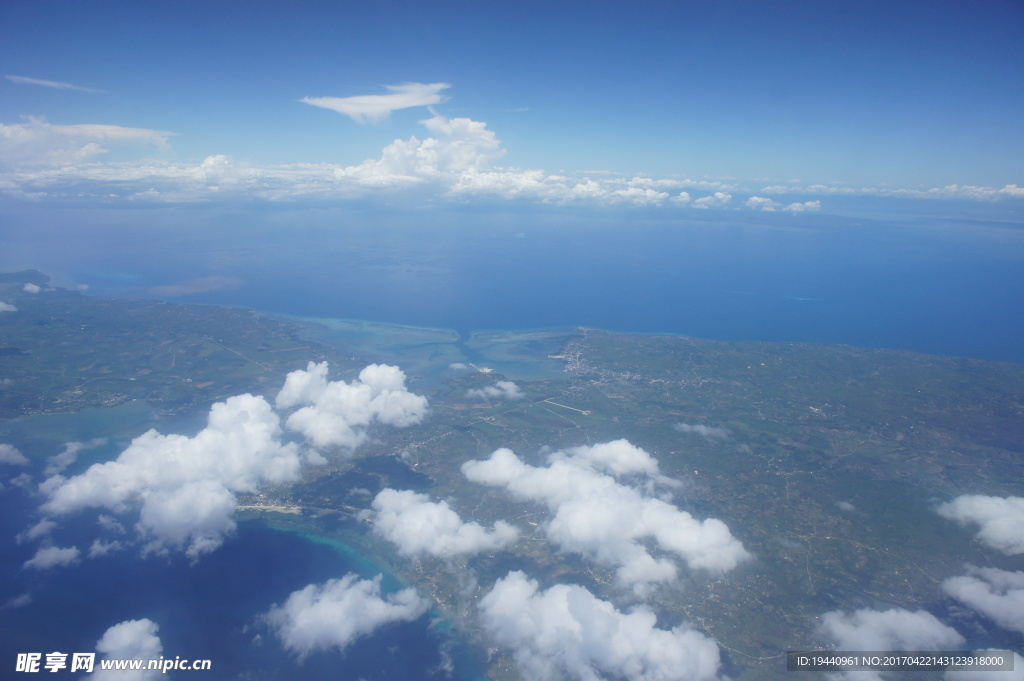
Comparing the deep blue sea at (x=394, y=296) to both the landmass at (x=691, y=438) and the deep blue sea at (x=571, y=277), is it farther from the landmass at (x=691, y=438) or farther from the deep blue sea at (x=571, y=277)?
the landmass at (x=691, y=438)

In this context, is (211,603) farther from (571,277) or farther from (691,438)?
(571,277)

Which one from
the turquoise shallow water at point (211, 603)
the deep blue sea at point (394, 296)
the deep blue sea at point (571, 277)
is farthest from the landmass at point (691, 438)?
the deep blue sea at point (571, 277)

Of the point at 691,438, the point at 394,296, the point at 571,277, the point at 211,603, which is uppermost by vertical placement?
the point at 571,277

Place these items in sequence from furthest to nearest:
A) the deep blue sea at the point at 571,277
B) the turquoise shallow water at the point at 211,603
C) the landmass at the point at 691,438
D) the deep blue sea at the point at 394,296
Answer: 1. the deep blue sea at the point at 571,277
2. the landmass at the point at 691,438
3. the deep blue sea at the point at 394,296
4. the turquoise shallow water at the point at 211,603

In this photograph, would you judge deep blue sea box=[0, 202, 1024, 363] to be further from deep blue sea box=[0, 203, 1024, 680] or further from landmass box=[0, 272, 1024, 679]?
landmass box=[0, 272, 1024, 679]

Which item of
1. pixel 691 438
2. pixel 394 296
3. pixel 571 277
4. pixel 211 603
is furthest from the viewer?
pixel 571 277

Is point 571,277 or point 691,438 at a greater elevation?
point 571,277

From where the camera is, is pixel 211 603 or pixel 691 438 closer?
pixel 211 603

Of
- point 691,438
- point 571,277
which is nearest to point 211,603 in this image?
point 691,438

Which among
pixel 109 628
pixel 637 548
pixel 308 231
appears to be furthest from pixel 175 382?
pixel 308 231
